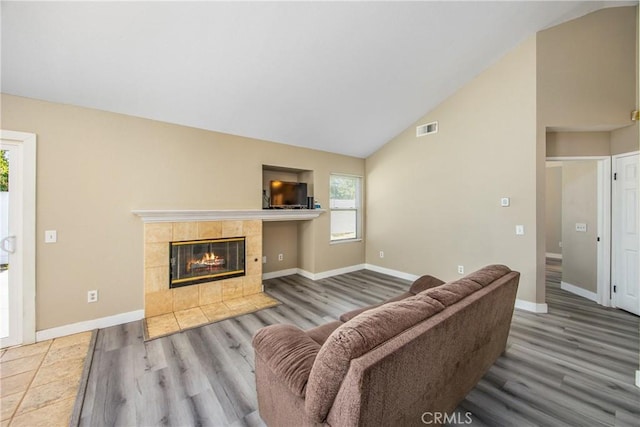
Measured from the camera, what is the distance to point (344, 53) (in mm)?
2889

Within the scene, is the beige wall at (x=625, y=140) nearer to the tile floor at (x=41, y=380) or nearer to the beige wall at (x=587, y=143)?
the beige wall at (x=587, y=143)

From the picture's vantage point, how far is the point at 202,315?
326 centimetres

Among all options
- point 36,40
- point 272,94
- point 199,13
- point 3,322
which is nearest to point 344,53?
point 272,94

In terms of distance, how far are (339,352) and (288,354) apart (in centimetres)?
48

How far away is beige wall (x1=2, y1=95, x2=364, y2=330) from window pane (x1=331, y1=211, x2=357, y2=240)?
7.68 ft

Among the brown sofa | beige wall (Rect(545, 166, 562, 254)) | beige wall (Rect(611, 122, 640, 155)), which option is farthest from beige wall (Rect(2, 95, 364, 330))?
beige wall (Rect(545, 166, 562, 254))

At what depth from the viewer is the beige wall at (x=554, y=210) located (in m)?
6.65

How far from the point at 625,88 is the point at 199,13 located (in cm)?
510

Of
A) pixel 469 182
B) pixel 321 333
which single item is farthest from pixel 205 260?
pixel 469 182

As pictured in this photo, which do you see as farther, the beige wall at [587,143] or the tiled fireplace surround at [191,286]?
the beige wall at [587,143]

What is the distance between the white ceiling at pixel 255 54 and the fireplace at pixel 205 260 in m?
1.67

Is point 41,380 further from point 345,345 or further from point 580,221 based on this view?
point 580,221

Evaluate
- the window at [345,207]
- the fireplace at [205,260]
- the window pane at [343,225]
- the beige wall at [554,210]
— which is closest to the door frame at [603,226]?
the window at [345,207]

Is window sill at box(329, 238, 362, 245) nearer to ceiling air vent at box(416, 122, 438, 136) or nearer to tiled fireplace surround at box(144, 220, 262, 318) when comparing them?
tiled fireplace surround at box(144, 220, 262, 318)
